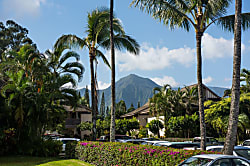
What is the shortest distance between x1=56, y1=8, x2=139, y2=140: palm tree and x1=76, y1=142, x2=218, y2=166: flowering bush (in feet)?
14.3

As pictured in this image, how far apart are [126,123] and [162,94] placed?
6.55 meters

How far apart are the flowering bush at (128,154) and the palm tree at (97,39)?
4367 millimetres

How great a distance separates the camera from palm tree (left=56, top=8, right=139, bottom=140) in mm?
21297

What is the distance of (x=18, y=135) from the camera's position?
21.4 meters

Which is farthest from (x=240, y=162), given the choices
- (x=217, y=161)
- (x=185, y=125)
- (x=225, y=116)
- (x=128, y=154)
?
(x=185, y=125)

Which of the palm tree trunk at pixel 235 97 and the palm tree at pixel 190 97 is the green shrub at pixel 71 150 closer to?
the palm tree trunk at pixel 235 97

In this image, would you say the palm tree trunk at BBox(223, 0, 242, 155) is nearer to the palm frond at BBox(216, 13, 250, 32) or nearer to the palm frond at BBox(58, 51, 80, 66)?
the palm frond at BBox(216, 13, 250, 32)

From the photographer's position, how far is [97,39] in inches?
906

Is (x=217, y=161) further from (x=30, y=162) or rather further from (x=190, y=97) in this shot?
(x=190, y=97)

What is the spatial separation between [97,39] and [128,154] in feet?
38.4

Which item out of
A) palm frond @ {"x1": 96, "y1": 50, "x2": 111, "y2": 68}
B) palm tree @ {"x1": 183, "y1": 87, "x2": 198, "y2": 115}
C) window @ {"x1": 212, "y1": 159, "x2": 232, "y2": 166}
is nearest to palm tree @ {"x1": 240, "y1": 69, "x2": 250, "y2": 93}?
palm tree @ {"x1": 183, "y1": 87, "x2": 198, "y2": 115}

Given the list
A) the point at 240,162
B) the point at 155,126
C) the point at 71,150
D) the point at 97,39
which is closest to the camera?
the point at 240,162

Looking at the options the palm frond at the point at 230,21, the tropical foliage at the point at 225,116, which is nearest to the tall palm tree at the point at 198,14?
the palm frond at the point at 230,21

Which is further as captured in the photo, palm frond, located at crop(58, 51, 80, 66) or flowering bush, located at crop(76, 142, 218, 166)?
palm frond, located at crop(58, 51, 80, 66)
